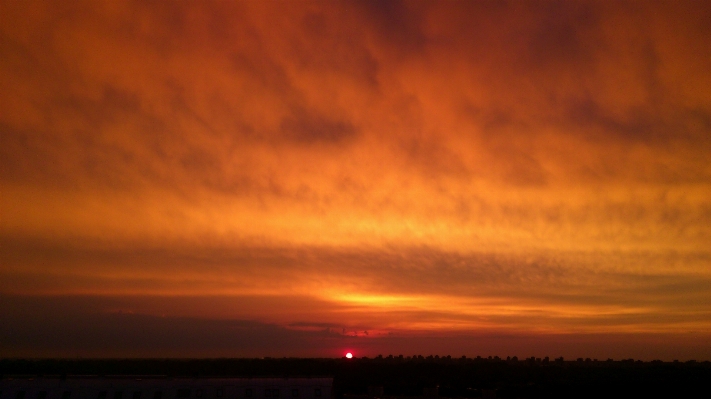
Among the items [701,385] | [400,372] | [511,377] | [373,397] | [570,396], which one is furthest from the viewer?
[400,372]

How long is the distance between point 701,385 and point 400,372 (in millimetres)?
73523

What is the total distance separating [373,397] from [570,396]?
49478 millimetres

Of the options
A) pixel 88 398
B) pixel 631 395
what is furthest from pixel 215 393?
pixel 631 395

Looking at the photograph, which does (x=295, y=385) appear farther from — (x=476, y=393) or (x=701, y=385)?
(x=701, y=385)

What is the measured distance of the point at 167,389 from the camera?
52.1m

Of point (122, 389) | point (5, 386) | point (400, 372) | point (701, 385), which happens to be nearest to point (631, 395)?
point (701, 385)

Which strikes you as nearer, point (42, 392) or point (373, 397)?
point (42, 392)

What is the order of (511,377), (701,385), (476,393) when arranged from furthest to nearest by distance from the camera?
(511,377) → (701,385) → (476,393)

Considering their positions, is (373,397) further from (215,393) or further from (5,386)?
(5,386)

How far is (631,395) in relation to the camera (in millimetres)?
101750

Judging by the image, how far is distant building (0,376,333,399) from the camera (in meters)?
51.2

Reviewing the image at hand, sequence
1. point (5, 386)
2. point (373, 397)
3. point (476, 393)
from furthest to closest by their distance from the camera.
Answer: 1. point (476, 393)
2. point (373, 397)
3. point (5, 386)

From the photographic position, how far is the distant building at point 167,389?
168 feet

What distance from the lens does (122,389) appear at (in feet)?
171
